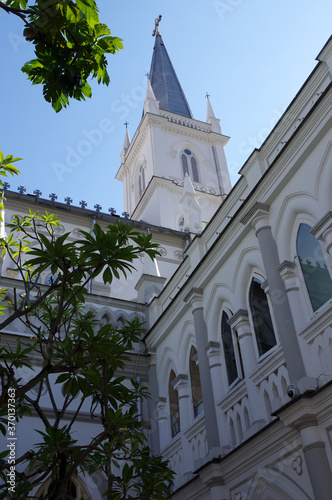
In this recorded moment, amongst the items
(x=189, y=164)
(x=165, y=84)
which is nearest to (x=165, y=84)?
(x=165, y=84)

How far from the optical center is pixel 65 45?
4.98m

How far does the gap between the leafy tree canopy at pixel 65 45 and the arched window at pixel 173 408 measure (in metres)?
10.8

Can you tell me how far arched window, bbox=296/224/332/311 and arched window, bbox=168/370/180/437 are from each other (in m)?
6.06

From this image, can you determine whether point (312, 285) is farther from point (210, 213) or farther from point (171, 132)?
point (171, 132)

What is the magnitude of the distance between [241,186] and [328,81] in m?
3.05

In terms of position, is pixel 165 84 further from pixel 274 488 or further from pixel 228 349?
pixel 274 488

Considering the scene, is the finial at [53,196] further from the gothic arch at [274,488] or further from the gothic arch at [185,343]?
the gothic arch at [274,488]

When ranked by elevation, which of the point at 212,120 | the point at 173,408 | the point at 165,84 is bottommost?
the point at 173,408

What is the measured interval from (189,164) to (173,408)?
22.0 meters

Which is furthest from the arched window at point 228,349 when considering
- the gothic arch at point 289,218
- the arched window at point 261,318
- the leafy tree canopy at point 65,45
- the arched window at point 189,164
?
the arched window at point 189,164

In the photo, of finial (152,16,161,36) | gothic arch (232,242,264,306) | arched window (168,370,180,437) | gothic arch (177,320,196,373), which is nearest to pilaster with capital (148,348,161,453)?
arched window (168,370,180,437)

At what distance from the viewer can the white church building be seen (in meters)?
9.02

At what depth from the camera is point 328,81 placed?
33.8ft

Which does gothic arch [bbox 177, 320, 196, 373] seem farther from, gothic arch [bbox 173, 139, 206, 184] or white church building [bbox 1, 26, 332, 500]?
gothic arch [bbox 173, 139, 206, 184]
